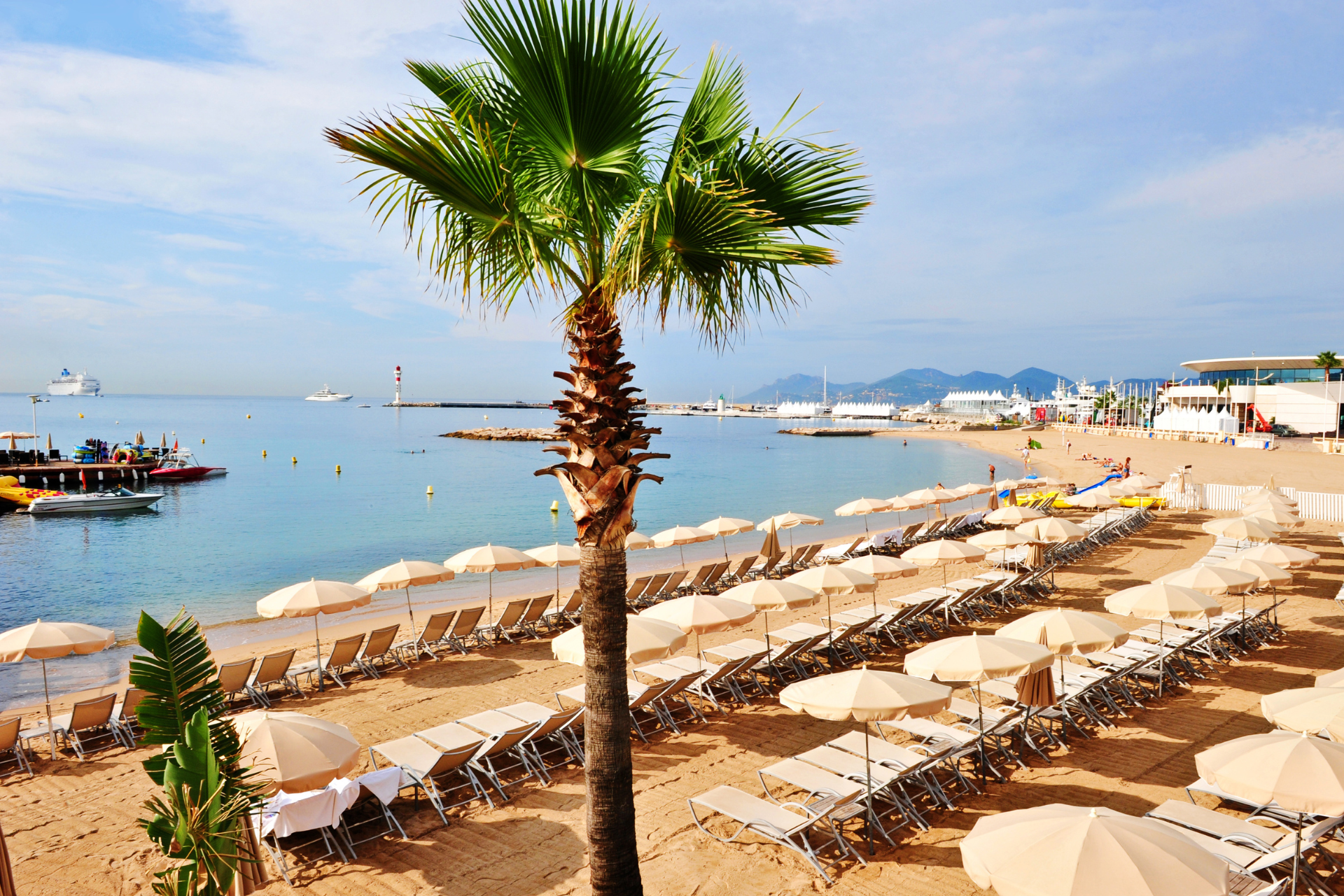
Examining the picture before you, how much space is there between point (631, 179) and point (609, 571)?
7.09 ft

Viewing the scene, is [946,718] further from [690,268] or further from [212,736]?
[212,736]

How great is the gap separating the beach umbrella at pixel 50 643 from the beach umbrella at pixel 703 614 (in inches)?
235

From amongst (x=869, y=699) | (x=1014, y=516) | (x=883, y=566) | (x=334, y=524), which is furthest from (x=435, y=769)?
(x=334, y=524)

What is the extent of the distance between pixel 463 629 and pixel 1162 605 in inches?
345

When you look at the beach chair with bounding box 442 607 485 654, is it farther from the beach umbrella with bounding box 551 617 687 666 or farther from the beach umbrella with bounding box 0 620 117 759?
the beach umbrella with bounding box 0 620 117 759

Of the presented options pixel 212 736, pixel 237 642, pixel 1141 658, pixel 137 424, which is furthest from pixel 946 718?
pixel 137 424

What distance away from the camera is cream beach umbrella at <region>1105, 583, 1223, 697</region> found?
8133 mm

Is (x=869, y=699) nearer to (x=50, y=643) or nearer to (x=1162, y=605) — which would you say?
(x=1162, y=605)

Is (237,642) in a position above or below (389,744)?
below

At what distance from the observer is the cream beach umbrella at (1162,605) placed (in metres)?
8.13

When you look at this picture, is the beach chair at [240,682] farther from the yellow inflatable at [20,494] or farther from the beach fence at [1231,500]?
the yellow inflatable at [20,494]

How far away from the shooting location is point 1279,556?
10211 millimetres

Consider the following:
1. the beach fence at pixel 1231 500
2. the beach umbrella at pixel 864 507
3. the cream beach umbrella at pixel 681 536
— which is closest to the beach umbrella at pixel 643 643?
the cream beach umbrella at pixel 681 536

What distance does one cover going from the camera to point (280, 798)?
18.7 feet
